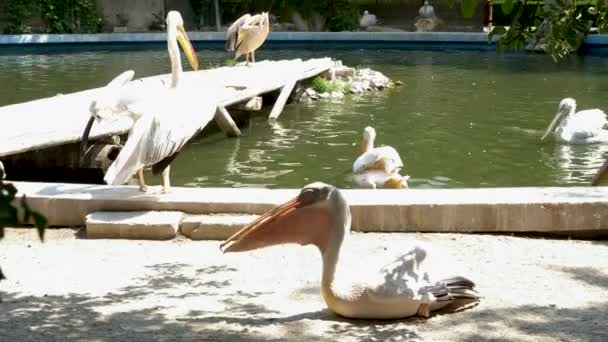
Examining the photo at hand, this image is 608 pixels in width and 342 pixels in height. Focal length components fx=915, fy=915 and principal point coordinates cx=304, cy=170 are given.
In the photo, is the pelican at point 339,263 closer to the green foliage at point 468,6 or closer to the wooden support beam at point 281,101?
the green foliage at point 468,6

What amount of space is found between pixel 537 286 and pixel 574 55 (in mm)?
16457

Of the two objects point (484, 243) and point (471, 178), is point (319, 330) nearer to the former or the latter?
point (484, 243)

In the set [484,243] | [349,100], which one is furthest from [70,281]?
[349,100]

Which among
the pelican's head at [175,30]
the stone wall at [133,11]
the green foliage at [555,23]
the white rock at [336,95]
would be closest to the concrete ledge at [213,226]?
the green foliage at [555,23]

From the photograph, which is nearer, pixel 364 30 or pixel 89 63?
pixel 89 63

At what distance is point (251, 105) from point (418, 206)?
21.0ft

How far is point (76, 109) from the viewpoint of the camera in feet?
30.2

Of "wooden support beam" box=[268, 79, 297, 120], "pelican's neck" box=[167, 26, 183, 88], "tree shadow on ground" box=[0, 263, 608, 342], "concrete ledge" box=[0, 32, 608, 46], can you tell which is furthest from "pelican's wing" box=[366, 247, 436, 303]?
"concrete ledge" box=[0, 32, 608, 46]

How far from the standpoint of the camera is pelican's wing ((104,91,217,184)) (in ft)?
18.7

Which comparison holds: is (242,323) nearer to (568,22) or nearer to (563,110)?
(568,22)

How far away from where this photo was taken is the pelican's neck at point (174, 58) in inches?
265

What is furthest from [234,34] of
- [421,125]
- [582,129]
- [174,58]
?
[174,58]

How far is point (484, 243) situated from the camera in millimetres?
5051

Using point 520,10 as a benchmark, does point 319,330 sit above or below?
below
